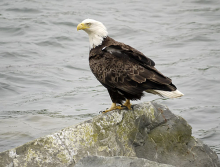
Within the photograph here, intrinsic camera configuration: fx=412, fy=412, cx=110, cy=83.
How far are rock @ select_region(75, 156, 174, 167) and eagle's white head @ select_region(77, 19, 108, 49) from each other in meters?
2.22

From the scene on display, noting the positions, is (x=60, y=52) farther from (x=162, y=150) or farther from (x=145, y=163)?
(x=145, y=163)

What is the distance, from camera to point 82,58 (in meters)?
12.7

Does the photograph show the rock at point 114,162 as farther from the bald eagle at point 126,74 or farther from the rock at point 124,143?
the bald eagle at point 126,74

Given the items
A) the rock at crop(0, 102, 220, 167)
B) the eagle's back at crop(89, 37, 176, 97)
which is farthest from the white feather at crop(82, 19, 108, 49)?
the rock at crop(0, 102, 220, 167)

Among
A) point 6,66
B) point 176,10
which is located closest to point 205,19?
point 176,10

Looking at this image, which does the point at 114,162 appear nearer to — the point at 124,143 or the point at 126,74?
the point at 124,143

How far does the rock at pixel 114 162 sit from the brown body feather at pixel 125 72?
1365 millimetres

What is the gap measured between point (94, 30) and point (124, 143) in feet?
6.37

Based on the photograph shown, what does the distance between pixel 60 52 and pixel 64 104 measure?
4349mm

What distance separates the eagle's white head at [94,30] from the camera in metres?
6.14

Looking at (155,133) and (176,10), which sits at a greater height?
(176,10)

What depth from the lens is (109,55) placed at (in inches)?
229

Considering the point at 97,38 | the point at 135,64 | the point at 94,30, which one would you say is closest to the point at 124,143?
the point at 135,64

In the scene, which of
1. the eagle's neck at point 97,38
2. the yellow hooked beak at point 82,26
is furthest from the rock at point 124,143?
the yellow hooked beak at point 82,26
